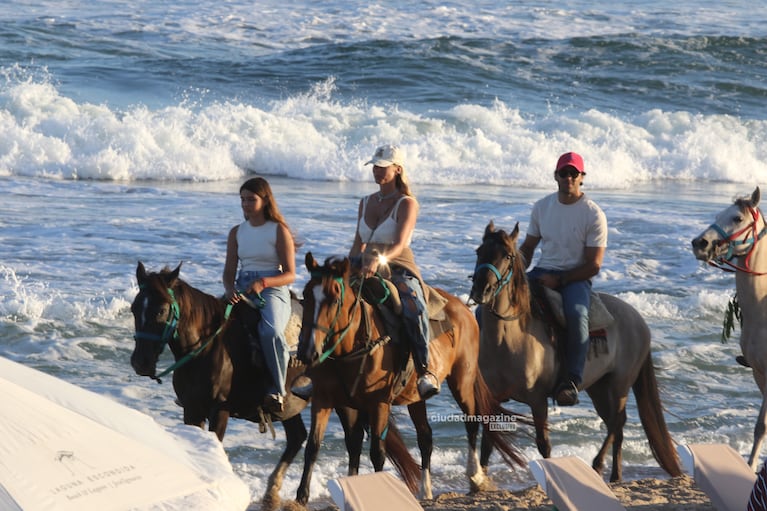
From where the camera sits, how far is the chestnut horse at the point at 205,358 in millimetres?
7285

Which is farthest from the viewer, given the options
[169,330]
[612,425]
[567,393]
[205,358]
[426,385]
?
[612,425]

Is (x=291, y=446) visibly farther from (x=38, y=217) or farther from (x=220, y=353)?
(x=38, y=217)

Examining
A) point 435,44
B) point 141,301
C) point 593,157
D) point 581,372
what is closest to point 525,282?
point 581,372

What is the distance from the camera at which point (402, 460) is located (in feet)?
27.5

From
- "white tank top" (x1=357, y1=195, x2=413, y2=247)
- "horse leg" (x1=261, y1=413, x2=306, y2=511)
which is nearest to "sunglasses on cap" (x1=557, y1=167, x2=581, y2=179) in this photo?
"white tank top" (x1=357, y1=195, x2=413, y2=247)

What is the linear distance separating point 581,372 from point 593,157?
19830 millimetres

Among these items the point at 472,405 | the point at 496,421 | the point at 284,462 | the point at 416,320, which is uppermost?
the point at 416,320

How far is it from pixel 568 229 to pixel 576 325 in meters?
0.70

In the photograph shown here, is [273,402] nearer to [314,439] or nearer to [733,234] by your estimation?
[314,439]

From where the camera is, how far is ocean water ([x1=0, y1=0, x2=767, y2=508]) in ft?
39.5

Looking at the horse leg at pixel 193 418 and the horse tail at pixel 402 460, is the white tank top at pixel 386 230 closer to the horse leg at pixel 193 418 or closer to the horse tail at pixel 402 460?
the horse tail at pixel 402 460

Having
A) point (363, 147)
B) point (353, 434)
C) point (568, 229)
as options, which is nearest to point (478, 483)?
Result: point (353, 434)

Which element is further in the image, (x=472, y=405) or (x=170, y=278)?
(x=472, y=405)

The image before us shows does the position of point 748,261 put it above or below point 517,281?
above
